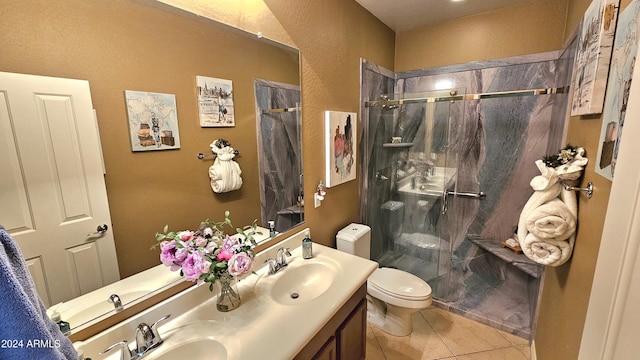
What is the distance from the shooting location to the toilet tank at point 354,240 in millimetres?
2098

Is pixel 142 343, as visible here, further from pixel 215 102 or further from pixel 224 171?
pixel 215 102

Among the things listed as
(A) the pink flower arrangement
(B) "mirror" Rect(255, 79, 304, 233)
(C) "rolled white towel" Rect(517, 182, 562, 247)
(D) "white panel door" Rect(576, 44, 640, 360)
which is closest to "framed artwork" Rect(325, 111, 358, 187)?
(B) "mirror" Rect(255, 79, 304, 233)

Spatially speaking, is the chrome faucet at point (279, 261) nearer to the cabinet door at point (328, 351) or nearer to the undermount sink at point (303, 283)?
the undermount sink at point (303, 283)

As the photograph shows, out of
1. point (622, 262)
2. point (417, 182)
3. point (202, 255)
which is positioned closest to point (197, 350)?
point (202, 255)

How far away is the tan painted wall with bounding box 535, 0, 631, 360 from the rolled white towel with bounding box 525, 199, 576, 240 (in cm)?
4

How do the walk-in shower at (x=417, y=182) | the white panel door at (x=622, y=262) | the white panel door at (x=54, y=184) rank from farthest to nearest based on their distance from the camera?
the walk-in shower at (x=417, y=182)
the white panel door at (x=54, y=184)
the white panel door at (x=622, y=262)

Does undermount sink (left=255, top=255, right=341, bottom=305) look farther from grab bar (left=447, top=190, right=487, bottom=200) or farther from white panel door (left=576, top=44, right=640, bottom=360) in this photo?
grab bar (left=447, top=190, right=487, bottom=200)

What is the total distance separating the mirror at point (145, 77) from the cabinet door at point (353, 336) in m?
0.77

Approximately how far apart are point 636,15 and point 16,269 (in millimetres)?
1669

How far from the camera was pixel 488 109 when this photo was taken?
253 centimetres

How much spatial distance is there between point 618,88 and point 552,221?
0.57m

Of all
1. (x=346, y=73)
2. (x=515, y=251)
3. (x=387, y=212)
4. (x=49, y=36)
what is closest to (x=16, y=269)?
(x=49, y=36)

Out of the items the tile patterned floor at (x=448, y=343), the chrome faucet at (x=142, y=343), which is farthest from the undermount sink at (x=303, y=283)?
the tile patterned floor at (x=448, y=343)

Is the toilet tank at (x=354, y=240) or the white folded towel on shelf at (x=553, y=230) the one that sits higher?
the white folded towel on shelf at (x=553, y=230)
